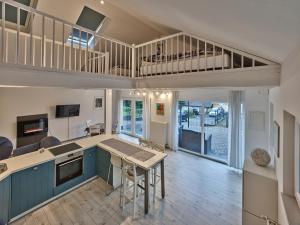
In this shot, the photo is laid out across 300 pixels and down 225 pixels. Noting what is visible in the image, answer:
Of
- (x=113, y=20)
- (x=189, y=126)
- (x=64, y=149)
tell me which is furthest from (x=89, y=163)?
(x=113, y=20)

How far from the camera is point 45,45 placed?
4070 millimetres

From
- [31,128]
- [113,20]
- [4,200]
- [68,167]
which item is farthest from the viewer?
[31,128]

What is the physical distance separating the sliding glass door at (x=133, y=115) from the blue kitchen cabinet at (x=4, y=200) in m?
5.75

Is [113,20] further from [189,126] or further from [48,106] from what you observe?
[189,126]

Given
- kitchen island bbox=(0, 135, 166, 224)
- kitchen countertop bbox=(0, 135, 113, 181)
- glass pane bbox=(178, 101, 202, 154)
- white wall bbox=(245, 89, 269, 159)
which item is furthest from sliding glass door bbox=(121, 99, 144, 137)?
kitchen countertop bbox=(0, 135, 113, 181)

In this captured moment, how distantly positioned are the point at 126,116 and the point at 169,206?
6.37m

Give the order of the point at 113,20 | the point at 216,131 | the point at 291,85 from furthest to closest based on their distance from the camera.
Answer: the point at 113,20 < the point at 216,131 < the point at 291,85

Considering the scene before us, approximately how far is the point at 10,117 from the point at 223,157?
24.1 ft

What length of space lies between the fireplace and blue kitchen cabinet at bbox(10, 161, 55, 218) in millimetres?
3708

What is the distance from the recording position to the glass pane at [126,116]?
906 centimetres

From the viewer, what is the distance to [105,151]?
4.04 m

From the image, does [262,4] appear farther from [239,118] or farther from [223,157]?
[223,157]

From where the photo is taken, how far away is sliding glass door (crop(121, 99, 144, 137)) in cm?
845

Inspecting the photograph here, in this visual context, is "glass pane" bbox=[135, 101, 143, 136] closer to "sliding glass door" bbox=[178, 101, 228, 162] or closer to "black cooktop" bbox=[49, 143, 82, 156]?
"sliding glass door" bbox=[178, 101, 228, 162]
